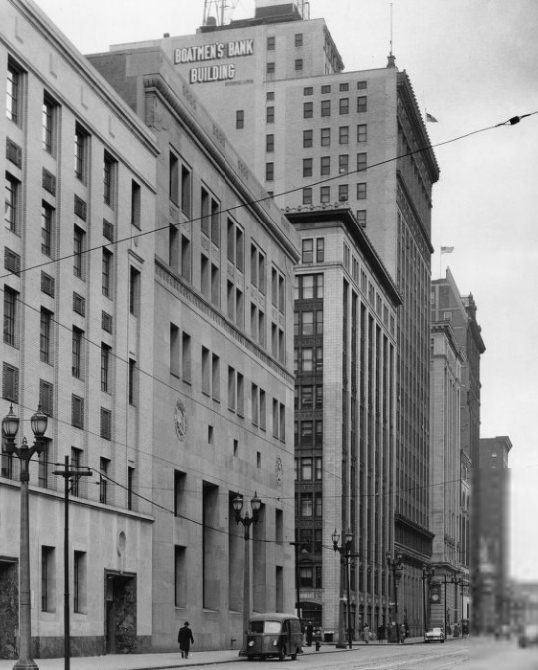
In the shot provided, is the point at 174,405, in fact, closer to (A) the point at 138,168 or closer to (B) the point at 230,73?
(A) the point at 138,168

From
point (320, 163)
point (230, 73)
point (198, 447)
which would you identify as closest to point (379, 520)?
point (320, 163)

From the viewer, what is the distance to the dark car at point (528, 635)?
3.24m

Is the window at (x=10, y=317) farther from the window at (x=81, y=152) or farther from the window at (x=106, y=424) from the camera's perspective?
the window at (x=106, y=424)

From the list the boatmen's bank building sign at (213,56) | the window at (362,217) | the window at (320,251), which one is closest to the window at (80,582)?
the window at (320,251)

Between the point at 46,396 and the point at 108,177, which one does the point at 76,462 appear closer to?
the point at 46,396

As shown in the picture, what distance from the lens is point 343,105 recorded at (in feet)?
487

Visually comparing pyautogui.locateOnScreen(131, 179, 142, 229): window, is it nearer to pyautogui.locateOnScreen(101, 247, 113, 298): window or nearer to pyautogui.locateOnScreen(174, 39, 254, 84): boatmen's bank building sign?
pyautogui.locateOnScreen(101, 247, 113, 298): window

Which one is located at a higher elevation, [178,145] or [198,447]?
[178,145]

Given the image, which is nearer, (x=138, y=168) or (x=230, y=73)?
(x=138, y=168)

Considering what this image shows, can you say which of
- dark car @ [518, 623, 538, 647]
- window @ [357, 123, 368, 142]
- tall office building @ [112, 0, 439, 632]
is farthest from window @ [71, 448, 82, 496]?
window @ [357, 123, 368, 142]

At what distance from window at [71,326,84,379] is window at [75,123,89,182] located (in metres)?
6.90

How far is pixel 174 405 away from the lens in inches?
2574

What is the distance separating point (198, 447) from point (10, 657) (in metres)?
25.2

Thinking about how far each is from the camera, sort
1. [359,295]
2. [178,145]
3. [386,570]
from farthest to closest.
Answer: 1. [386,570]
2. [359,295]
3. [178,145]
